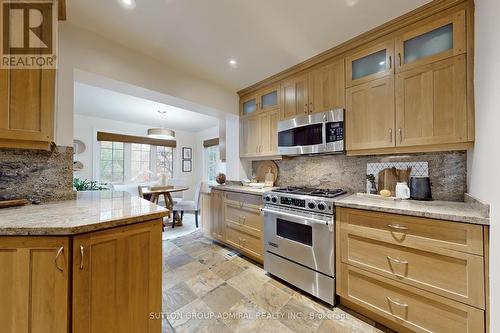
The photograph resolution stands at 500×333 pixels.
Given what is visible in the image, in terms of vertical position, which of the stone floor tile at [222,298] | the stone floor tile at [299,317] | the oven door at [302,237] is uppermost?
the oven door at [302,237]

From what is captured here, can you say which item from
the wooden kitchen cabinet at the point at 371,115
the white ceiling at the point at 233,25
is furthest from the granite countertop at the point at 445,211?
the white ceiling at the point at 233,25

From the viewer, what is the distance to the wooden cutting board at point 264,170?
3.03 metres

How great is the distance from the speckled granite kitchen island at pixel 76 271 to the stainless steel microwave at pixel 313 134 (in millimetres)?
1759

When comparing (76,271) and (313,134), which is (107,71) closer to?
(76,271)

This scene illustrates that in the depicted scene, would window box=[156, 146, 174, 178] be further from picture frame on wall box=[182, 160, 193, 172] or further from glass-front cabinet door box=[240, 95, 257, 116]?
glass-front cabinet door box=[240, 95, 257, 116]

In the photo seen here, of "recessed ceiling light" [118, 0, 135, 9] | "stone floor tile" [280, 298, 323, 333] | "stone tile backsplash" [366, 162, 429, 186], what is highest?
"recessed ceiling light" [118, 0, 135, 9]

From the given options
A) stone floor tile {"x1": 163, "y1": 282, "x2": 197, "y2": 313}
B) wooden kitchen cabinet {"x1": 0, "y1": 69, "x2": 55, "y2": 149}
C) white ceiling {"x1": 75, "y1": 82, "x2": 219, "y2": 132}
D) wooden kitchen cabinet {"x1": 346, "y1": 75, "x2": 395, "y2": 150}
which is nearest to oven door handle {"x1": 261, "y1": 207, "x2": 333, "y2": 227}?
wooden kitchen cabinet {"x1": 346, "y1": 75, "x2": 395, "y2": 150}

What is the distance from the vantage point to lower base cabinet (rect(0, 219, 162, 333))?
2.84 feet

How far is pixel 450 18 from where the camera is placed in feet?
4.76

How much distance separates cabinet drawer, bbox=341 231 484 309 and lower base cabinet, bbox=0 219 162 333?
1594 millimetres

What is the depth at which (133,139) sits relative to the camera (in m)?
5.03

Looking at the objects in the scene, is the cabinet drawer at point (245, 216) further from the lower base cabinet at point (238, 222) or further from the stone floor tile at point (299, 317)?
the stone floor tile at point (299, 317)

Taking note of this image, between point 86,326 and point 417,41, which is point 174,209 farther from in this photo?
point 417,41

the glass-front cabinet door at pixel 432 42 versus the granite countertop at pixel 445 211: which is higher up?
the glass-front cabinet door at pixel 432 42
